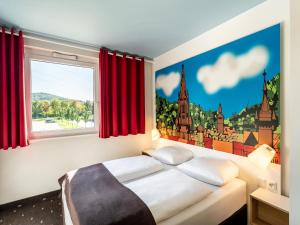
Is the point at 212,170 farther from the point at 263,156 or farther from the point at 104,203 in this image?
the point at 104,203

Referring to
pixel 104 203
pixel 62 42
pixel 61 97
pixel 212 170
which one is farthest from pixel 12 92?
pixel 212 170

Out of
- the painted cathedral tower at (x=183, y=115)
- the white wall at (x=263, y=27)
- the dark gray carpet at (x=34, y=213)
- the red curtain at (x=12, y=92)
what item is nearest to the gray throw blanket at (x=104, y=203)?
the dark gray carpet at (x=34, y=213)

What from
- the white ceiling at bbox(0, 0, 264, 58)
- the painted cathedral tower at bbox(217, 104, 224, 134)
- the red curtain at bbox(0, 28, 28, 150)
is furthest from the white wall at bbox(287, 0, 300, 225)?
the red curtain at bbox(0, 28, 28, 150)

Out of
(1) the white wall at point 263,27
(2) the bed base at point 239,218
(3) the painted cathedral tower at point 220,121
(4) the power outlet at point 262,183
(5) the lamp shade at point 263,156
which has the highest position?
(1) the white wall at point 263,27

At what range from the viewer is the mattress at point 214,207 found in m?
1.28

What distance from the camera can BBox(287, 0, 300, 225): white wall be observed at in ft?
2.93

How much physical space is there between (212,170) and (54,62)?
2711mm

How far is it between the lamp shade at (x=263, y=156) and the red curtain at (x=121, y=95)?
1981 millimetres

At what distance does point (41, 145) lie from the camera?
232cm

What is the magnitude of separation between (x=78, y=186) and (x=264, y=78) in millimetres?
2196

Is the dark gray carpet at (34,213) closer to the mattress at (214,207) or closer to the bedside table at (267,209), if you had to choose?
the mattress at (214,207)

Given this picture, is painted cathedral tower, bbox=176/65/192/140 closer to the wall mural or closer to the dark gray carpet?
the wall mural

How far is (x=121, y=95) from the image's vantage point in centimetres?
287

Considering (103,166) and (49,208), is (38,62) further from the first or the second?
(49,208)
